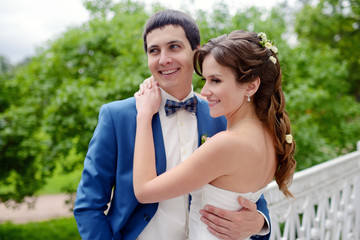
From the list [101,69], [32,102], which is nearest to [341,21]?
[101,69]

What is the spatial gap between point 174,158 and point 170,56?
0.62 meters

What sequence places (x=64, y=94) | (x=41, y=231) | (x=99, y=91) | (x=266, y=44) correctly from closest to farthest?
(x=266, y=44), (x=99, y=91), (x=64, y=94), (x=41, y=231)

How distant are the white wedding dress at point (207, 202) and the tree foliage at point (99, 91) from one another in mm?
2579

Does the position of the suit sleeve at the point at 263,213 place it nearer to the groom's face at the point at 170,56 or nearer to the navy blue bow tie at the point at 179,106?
the navy blue bow tie at the point at 179,106

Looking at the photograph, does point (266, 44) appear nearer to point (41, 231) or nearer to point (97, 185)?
point (97, 185)

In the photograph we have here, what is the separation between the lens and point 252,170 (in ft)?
5.34

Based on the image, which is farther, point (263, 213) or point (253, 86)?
point (263, 213)

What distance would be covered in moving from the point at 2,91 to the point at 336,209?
5.85 meters

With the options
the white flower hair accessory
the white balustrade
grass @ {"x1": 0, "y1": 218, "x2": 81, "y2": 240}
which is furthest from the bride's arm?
grass @ {"x1": 0, "y1": 218, "x2": 81, "y2": 240}

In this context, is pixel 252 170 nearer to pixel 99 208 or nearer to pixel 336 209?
pixel 99 208

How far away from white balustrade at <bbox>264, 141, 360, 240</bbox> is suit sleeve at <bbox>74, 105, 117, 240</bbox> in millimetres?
1372

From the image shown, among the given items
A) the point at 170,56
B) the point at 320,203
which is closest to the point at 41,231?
the point at 320,203

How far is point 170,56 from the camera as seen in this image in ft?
5.86

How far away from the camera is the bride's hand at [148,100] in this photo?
5.72 ft
